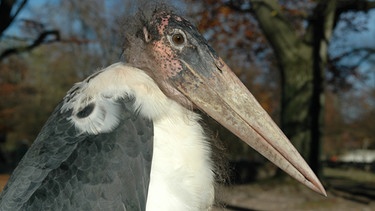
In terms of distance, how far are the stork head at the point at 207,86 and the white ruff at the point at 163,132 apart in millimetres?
98

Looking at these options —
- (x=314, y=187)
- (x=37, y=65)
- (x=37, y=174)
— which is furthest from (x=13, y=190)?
(x=37, y=65)

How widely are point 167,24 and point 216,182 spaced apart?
711 mm

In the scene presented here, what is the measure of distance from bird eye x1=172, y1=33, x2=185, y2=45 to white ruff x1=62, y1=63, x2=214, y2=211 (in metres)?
0.20

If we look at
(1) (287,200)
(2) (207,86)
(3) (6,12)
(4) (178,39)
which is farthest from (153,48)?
(3) (6,12)

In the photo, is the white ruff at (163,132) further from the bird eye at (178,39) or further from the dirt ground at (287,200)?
the dirt ground at (287,200)

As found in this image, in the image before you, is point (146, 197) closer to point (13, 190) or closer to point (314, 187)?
point (13, 190)

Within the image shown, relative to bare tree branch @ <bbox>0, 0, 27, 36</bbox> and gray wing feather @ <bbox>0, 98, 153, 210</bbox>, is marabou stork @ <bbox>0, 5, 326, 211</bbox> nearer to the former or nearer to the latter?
gray wing feather @ <bbox>0, 98, 153, 210</bbox>

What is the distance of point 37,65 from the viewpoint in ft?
102

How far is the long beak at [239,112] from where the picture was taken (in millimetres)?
2141

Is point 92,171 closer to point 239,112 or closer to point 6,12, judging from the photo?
point 239,112

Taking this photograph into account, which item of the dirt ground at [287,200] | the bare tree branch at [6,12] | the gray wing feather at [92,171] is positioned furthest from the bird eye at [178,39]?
the bare tree branch at [6,12]

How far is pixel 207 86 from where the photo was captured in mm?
2195

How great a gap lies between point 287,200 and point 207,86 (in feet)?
24.1

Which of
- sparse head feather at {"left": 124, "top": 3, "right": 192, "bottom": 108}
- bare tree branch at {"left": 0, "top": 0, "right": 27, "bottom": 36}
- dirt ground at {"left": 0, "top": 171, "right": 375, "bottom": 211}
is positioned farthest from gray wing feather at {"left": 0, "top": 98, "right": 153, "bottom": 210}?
bare tree branch at {"left": 0, "top": 0, "right": 27, "bottom": 36}
